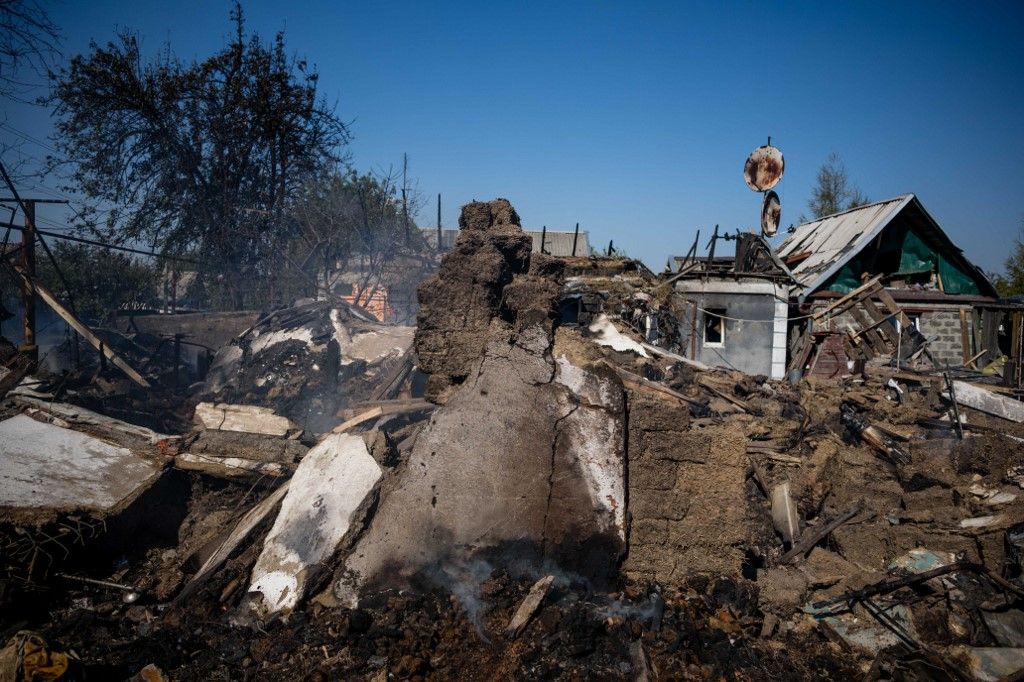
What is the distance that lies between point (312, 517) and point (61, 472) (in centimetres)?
293

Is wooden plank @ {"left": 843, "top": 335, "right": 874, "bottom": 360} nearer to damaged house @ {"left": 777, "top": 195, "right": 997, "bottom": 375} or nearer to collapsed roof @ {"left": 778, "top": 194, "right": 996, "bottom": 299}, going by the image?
damaged house @ {"left": 777, "top": 195, "right": 997, "bottom": 375}

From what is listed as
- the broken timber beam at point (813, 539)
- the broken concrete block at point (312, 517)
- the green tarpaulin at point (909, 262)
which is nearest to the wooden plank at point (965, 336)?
the green tarpaulin at point (909, 262)

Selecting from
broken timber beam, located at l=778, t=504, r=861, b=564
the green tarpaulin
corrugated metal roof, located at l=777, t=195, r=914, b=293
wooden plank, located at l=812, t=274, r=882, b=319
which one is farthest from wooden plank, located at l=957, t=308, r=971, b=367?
broken timber beam, located at l=778, t=504, r=861, b=564

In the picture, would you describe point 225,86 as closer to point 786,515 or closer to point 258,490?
point 258,490

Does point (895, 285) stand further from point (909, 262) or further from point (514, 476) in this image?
point (514, 476)

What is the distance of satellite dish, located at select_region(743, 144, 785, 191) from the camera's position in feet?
48.6

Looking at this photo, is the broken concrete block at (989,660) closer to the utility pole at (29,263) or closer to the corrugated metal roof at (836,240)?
the utility pole at (29,263)

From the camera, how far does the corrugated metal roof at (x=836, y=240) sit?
15836mm

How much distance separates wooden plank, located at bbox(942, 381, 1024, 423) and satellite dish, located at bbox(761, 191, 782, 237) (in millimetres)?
7955

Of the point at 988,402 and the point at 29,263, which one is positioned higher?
the point at 29,263

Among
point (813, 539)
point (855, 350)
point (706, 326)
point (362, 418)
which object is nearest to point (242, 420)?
point (362, 418)

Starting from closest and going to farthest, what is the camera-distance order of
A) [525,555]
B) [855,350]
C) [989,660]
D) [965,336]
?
1. [989,660]
2. [525,555]
3. [855,350]
4. [965,336]

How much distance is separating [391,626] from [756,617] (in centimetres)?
292

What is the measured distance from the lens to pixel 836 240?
17453 mm
